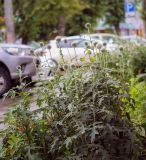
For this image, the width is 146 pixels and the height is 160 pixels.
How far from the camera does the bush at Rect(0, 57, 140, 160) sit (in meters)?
3.81

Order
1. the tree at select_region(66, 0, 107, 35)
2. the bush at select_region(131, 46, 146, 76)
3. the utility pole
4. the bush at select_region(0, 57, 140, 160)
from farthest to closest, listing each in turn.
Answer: the tree at select_region(66, 0, 107, 35)
the utility pole
the bush at select_region(131, 46, 146, 76)
the bush at select_region(0, 57, 140, 160)

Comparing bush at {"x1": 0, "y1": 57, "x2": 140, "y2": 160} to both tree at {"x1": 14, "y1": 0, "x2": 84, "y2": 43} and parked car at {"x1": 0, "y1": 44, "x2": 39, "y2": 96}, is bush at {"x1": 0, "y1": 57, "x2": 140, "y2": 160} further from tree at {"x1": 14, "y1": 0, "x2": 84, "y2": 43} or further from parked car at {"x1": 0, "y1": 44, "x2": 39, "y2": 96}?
tree at {"x1": 14, "y1": 0, "x2": 84, "y2": 43}

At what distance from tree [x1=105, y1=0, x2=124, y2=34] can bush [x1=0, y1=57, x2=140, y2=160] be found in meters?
34.5

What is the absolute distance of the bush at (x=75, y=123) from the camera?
381cm

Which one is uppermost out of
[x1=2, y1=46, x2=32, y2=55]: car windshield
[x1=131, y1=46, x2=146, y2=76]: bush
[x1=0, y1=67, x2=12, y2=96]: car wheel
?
[x1=2, y1=46, x2=32, y2=55]: car windshield

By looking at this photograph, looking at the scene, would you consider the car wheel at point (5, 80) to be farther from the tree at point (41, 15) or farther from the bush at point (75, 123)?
the tree at point (41, 15)

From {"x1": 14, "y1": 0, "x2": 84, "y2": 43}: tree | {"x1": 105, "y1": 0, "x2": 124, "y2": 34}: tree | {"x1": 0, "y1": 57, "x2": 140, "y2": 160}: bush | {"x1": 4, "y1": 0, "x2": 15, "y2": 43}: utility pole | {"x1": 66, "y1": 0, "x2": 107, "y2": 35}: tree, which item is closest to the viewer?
{"x1": 0, "y1": 57, "x2": 140, "y2": 160}: bush

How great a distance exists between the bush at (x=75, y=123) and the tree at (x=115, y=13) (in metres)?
34.5

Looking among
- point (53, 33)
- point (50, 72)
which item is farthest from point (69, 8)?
point (50, 72)

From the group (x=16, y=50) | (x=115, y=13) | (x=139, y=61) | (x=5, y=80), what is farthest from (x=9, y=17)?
(x=115, y=13)

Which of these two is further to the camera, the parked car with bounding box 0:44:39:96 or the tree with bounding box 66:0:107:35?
the tree with bounding box 66:0:107:35

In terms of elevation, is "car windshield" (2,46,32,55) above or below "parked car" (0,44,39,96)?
above

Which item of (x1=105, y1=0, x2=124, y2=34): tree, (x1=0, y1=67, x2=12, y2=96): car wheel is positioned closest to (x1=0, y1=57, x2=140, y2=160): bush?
(x1=0, y1=67, x2=12, y2=96): car wheel

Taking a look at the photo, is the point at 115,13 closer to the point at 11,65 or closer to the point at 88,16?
the point at 88,16
